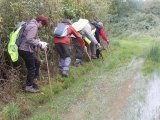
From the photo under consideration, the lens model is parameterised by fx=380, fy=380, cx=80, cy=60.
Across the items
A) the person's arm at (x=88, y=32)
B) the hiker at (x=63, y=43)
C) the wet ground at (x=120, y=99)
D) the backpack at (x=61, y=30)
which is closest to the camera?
the wet ground at (x=120, y=99)

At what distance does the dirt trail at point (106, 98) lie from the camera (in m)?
8.23

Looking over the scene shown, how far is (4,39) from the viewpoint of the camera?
9.27 meters

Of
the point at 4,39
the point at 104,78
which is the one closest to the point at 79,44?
the point at 104,78

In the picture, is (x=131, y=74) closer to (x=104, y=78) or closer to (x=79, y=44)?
(x=104, y=78)

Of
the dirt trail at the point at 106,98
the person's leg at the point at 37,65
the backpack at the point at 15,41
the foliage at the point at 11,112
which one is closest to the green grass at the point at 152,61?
the dirt trail at the point at 106,98

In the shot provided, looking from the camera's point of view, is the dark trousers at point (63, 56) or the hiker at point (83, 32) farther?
the hiker at point (83, 32)

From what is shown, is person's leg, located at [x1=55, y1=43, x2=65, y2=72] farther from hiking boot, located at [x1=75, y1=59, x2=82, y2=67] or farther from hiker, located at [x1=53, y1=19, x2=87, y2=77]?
hiking boot, located at [x1=75, y1=59, x2=82, y2=67]

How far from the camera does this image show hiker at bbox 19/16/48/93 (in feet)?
29.2

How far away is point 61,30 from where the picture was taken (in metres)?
11.0

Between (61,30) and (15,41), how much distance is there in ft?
8.00

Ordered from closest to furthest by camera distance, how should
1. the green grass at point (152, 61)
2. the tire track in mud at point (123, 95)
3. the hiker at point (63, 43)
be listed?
the tire track in mud at point (123, 95), the hiker at point (63, 43), the green grass at point (152, 61)

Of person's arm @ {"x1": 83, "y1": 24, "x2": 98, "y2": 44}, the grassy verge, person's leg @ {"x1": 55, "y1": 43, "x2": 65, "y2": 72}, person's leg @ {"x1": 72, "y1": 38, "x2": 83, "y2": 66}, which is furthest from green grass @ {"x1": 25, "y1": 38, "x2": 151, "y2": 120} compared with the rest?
person's arm @ {"x1": 83, "y1": 24, "x2": 98, "y2": 44}

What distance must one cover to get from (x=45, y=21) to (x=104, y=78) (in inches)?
130

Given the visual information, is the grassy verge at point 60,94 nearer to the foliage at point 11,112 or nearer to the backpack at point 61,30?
the foliage at point 11,112
